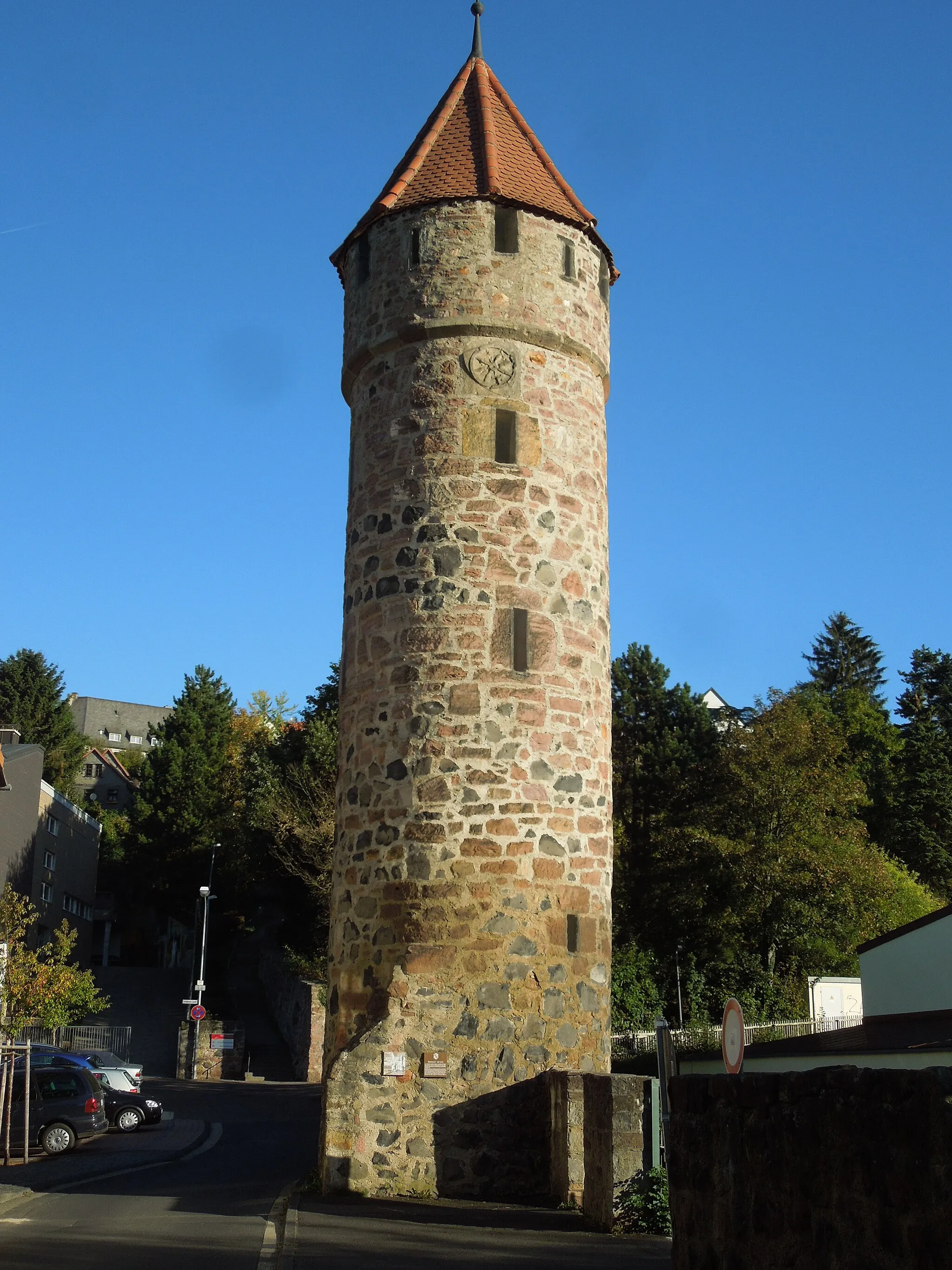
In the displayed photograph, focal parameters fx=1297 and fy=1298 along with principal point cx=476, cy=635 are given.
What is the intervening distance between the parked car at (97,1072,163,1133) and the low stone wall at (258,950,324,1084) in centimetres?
968

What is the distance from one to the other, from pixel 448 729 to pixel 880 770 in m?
41.8

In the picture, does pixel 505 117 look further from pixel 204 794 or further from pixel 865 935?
pixel 204 794

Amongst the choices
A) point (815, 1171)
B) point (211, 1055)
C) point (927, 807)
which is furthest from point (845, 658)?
point (815, 1171)

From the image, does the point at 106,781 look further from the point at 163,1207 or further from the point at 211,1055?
the point at 163,1207

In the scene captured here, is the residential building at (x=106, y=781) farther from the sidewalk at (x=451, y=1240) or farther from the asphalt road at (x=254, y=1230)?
the sidewalk at (x=451, y=1240)

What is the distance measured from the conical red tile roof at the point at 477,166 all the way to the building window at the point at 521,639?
16.7ft

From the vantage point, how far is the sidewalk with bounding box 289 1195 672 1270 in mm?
9062

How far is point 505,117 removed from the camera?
57.4ft

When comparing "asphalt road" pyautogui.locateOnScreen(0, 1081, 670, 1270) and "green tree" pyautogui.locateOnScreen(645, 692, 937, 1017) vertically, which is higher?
"green tree" pyautogui.locateOnScreen(645, 692, 937, 1017)

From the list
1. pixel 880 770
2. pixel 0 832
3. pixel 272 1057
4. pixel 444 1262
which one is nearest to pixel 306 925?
Answer: pixel 272 1057

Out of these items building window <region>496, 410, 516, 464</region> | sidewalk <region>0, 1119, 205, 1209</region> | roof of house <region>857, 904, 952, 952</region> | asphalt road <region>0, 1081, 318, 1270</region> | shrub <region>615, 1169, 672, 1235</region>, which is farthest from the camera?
roof of house <region>857, 904, 952, 952</region>

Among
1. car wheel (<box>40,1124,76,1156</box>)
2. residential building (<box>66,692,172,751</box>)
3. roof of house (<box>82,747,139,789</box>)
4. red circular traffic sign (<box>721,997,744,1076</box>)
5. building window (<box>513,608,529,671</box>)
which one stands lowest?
car wheel (<box>40,1124,76,1156</box>)

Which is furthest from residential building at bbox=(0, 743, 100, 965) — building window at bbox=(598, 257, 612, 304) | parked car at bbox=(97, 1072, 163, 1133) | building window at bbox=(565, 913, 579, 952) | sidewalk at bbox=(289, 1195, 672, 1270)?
sidewalk at bbox=(289, 1195, 672, 1270)

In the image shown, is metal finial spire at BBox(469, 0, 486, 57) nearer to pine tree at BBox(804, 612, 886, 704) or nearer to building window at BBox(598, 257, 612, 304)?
building window at BBox(598, 257, 612, 304)
